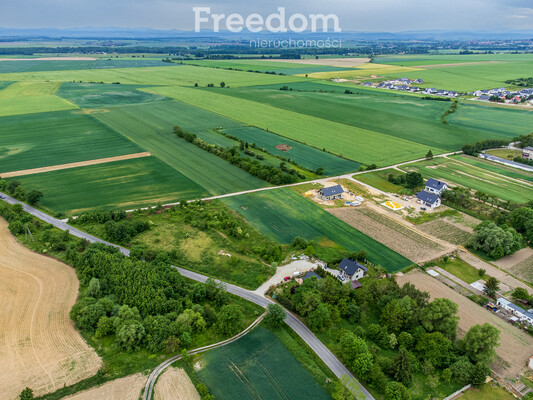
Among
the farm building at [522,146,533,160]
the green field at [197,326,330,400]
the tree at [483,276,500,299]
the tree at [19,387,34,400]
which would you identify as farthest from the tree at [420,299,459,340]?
the farm building at [522,146,533,160]

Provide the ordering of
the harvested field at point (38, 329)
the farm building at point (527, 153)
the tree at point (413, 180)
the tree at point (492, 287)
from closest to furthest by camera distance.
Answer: the harvested field at point (38, 329)
the tree at point (492, 287)
the tree at point (413, 180)
the farm building at point (527, 153)

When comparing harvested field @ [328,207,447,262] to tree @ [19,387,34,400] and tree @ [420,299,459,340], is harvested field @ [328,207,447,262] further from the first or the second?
tree @ [19,387,34,400]

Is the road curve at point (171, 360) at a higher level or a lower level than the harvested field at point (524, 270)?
lower

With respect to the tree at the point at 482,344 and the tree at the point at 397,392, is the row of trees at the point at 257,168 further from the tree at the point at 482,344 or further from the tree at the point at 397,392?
the tree at the point at 397,392

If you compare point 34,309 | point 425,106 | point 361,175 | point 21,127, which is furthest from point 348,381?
point 425,106

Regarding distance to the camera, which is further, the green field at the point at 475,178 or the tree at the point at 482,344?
the green field at the point at 475,178

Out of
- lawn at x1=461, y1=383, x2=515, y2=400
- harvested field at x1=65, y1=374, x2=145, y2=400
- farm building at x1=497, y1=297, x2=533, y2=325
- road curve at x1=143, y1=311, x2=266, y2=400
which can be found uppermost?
farm building at x1=497, y1=297, x2=533, y2=325

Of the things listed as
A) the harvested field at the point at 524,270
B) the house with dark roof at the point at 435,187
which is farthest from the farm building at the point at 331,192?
the harvested field at the point at 524,270
